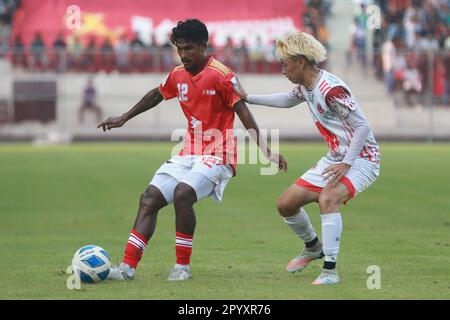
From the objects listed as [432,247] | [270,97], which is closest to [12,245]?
[270,97]

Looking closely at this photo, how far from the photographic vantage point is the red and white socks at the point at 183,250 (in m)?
9.62

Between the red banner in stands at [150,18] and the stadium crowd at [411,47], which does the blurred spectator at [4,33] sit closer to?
the red banner in stands at [150,18]

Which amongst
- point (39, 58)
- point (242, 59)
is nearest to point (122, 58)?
point (39, 58)

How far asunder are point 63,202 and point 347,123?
9154 millimetres

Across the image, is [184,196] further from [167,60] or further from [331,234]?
[167,60]

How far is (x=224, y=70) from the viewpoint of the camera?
32.4 feet

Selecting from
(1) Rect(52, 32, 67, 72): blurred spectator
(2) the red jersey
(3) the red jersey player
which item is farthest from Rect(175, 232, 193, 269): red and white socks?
(1) Rect(52, 32, 67, 72): blurred spectator

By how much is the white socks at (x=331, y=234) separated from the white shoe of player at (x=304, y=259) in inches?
29.3

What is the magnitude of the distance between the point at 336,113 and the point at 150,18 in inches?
1312

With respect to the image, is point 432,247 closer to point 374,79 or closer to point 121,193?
point 121,193

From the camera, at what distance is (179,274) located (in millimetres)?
9562

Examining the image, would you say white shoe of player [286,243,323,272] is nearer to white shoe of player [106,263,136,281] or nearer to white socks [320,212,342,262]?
white socks [320,212,342,262]

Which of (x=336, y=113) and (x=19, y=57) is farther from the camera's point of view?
(x=19, y=57)

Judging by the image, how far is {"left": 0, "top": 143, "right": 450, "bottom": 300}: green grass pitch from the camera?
900 cm
